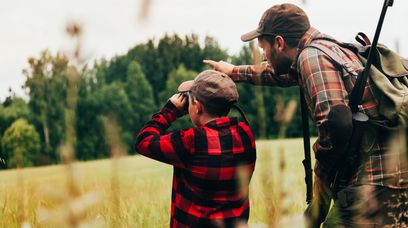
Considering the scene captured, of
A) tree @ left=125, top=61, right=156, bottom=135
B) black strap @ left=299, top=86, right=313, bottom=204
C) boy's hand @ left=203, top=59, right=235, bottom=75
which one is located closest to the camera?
black strap @ left=299, top=86, right=313, bottom=204

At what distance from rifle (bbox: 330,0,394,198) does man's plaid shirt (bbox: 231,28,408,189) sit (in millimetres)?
40

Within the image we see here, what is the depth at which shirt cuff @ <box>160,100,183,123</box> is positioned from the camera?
9.40 feet

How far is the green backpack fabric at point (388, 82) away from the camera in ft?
8.37

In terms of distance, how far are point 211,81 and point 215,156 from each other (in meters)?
0.36

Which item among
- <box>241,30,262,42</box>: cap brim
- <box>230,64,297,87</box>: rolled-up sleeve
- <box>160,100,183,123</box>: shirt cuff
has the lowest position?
<box>160,100,183,123</box>: shirt cuff

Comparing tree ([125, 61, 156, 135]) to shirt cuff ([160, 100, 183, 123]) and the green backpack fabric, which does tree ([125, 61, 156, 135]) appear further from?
the green backpack fabric

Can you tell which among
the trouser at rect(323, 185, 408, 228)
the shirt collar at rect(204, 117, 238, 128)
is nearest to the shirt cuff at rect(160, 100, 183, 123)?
the shirt collar at rect(204, 117, 238, 128)

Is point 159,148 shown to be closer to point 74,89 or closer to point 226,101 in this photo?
point 226,101

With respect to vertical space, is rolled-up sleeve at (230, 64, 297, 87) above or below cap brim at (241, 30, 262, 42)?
below

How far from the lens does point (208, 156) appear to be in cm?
256

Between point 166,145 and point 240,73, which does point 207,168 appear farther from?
point 240,73

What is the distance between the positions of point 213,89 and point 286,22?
0.57 metres

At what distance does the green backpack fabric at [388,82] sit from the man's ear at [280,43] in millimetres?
252

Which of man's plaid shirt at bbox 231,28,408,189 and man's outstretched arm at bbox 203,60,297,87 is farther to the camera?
man's outstretched arm at bbox 203,60,297,87
